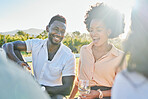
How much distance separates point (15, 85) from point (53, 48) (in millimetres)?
2071

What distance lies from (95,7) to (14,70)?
206 centimetres

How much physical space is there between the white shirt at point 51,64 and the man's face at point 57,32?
0.47ft

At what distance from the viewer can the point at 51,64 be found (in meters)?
3.15

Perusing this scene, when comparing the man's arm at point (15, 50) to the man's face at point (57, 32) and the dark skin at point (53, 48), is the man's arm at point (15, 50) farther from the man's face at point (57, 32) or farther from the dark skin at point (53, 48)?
the man's face at point (57, 32)

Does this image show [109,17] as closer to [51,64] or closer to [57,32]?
[57,32]

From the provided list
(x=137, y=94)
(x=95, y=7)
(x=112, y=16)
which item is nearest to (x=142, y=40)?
(x=137, y=94)

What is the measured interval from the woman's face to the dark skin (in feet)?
2.27

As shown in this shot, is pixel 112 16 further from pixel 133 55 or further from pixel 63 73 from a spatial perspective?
pixel 133 55

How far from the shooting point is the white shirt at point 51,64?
10.1 ft

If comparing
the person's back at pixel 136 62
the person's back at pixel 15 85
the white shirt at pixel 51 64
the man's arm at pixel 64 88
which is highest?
the person's back at pixel 136 62

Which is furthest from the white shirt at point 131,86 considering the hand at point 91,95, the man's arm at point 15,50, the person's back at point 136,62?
the man's arm at point 15,50

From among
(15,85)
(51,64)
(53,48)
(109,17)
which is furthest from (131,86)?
(53,48)

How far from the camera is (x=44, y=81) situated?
311cm

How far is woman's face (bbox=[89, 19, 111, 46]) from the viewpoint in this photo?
2.71 meters
